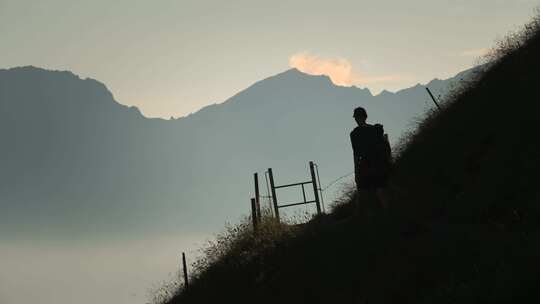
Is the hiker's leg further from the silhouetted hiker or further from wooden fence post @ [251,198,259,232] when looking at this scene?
wooden fence post @ [251,198,259,232]

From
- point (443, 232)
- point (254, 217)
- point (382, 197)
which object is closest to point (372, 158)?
point (382, 197)

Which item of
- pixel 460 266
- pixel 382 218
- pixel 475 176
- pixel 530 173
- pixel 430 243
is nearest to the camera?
pixel 460 266

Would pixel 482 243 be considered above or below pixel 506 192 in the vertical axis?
below

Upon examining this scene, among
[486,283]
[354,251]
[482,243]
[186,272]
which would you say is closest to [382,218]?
[354,251]

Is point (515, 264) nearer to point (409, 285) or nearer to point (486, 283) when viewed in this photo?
point (486, 283)

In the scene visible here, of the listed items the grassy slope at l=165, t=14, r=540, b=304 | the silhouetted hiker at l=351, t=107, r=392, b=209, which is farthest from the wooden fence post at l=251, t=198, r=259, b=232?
the silhouetted hiker at l=351, t=107, r=392, b=209

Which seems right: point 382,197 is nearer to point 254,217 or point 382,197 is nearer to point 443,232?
point 443,232

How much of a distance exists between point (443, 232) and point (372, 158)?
1659mm

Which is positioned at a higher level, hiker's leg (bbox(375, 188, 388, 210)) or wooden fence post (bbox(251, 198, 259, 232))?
wooden fence post (bbox(251, 198, 259, 232))

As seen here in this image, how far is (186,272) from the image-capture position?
19.3 m

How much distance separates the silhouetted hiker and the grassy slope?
835 mm

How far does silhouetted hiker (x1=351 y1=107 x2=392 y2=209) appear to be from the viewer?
10.0m

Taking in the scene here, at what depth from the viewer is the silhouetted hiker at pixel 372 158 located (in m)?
10.0

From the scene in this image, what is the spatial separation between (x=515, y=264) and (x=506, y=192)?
3.91m
